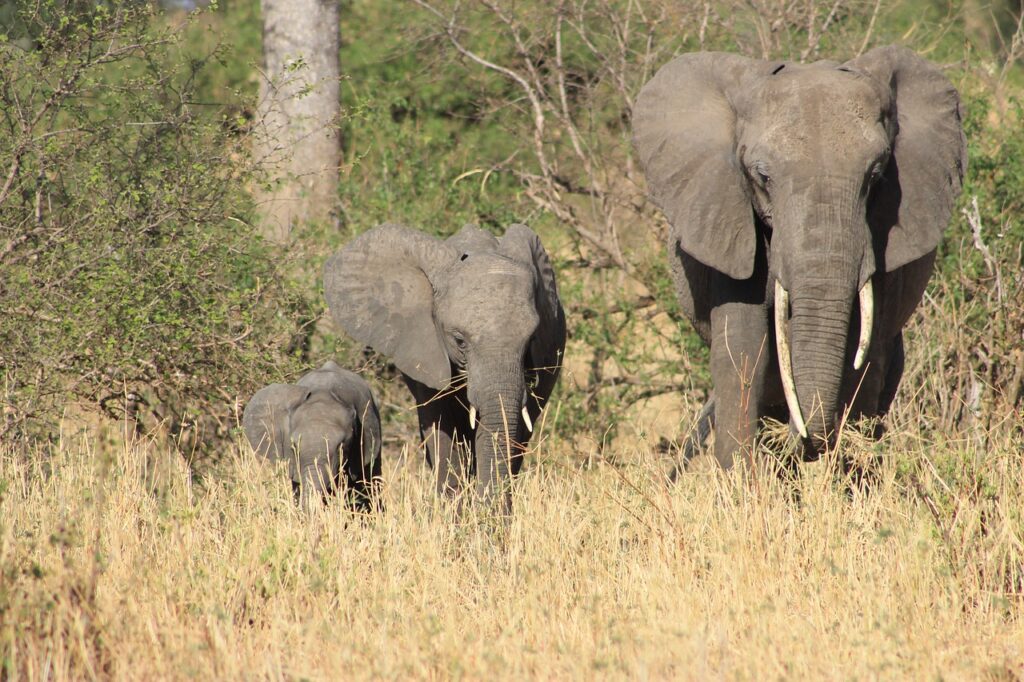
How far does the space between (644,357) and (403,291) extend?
291 centimetres

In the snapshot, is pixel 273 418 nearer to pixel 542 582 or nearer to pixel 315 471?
pixel 315 471

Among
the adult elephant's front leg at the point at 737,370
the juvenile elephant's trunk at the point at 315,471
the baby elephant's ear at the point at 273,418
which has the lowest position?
the juvenile elephant's trunk at the point at 315,471

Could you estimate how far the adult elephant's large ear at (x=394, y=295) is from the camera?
7.60 metres

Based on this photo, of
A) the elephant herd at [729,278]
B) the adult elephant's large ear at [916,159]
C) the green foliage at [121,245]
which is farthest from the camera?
the green foliage at [121,245]

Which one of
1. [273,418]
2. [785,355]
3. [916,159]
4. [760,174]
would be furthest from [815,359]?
[273,418]

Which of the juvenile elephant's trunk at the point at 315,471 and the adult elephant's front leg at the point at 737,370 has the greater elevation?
the adult elephant's front leg at the point at 737,370

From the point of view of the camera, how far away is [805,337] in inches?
244

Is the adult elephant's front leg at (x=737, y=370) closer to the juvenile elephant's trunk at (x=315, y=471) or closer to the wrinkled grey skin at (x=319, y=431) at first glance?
the wrinkled grey skin at (x=319, y=431)

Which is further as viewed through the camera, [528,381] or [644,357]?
[644,357]

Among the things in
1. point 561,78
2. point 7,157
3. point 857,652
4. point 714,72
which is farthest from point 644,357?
point 857,652

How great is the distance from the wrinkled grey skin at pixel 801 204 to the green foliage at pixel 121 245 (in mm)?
2828

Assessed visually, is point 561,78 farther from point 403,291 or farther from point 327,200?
point 403,291

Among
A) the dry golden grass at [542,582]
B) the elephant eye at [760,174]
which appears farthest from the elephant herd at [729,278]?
the dry golden grass at [542,582]

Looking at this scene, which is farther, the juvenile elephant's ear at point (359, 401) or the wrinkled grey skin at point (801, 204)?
the juvenile elephant's ear at point (359, 401)
